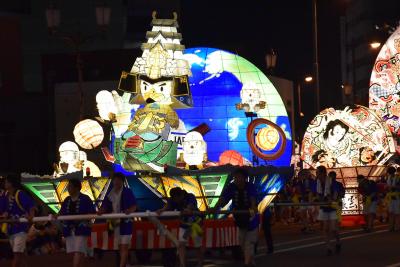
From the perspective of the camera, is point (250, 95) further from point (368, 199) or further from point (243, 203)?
point (243, 203)

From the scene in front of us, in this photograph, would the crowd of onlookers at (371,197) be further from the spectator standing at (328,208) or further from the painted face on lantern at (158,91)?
the spectator standing at (328,208)

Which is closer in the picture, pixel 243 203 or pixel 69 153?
pixel 243 203

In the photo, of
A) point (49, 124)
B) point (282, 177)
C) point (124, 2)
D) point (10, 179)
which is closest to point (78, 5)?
point (124, 2)

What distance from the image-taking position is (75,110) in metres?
46.2

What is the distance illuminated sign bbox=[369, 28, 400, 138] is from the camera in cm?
3553

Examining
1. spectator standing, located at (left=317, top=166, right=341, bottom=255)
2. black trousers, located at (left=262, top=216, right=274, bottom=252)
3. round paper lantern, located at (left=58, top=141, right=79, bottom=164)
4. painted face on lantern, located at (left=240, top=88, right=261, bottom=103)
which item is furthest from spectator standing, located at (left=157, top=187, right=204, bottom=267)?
painted face on lantern, located at (left=240, top=88, right=261, bottom=103)

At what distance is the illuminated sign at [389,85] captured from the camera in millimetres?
35531

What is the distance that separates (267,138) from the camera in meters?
30.5

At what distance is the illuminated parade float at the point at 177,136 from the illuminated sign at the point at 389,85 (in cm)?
351

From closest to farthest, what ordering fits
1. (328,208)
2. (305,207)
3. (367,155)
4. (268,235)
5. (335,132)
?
(328,208) → (268,235) → (305,207) → (367,155) → (335,132)

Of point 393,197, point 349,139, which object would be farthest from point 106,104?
point 349,139

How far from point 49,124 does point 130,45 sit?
20500 millimetres

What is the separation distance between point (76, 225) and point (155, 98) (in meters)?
12.1

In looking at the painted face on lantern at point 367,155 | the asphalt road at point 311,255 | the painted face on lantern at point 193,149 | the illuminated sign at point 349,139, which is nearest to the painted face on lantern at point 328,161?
the illuminated sign at point 349,139
